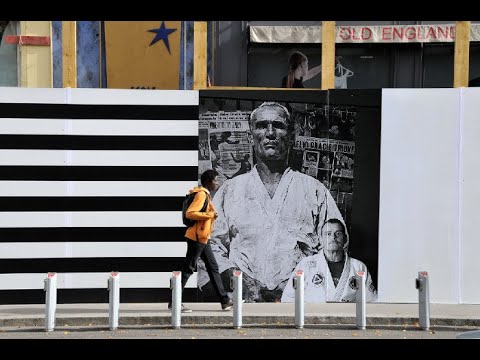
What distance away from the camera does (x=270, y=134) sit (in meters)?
14.3

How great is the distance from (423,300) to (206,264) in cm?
301

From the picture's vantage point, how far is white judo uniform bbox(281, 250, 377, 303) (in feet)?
47.0

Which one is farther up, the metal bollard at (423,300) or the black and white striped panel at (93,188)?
the black and white striped panel at (93,188)

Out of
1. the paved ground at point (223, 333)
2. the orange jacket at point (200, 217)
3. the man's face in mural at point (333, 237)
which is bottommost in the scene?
the paved ground at point (223, 333)

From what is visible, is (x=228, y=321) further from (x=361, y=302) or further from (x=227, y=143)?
(x=227, y=143)

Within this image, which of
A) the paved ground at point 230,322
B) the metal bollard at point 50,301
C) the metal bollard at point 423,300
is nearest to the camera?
the paved ground at point 230,322

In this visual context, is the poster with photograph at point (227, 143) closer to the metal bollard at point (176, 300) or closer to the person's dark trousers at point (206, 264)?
the person's dark trousers at point (206, 264)

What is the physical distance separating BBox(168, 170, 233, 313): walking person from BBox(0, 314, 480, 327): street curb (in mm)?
469

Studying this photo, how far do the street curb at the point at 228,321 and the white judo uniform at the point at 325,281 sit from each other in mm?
1500

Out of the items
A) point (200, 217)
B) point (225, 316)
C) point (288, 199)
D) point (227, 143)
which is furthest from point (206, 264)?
point (227, 143)

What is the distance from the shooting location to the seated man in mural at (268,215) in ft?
46.9

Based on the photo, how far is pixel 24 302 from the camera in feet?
45.5

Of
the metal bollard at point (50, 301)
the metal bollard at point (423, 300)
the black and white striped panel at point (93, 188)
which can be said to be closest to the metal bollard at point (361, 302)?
the metal bollard at point (423, 300)
